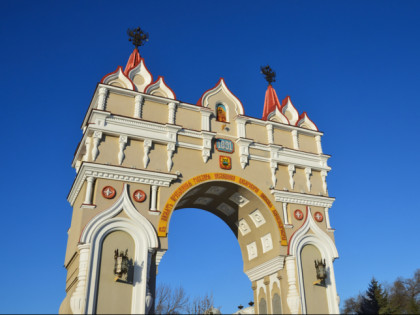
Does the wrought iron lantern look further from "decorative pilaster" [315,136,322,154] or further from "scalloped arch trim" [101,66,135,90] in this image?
"decorative pilaster" [315,136,322,154]

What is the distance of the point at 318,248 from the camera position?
19359 mm

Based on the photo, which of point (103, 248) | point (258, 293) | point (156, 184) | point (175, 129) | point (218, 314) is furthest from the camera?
point (218, 314)

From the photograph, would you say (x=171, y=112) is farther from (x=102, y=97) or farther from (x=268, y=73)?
(x=268, y=73)

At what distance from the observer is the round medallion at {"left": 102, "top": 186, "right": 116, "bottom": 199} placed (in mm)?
16094

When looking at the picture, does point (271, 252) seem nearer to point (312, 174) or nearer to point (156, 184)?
point (312, 174)

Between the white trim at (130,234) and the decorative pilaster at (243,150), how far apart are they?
5704 millimetres

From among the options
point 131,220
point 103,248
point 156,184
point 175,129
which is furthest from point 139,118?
point 103,248

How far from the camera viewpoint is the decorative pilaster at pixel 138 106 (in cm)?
1820

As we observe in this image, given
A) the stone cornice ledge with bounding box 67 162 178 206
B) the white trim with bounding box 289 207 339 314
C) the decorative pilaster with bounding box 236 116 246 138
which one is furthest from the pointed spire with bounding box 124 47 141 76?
the white trim with bounding box 289 207 339 314

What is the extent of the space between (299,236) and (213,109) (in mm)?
7408

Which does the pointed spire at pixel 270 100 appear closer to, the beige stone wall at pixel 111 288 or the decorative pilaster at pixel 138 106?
the decorative pilaster at pixel 138 106

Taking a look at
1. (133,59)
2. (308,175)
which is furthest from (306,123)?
(133,59)

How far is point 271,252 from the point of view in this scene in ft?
62.7

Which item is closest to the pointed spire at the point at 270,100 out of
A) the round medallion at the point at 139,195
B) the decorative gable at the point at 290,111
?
the decorative gable at the point at 290,111
